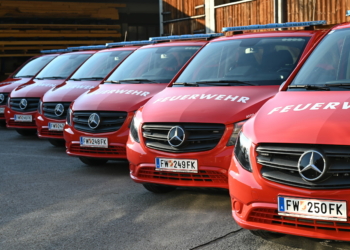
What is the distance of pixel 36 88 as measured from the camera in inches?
487

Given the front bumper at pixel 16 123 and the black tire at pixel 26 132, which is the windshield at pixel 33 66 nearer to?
the black tire at pixel 26 132

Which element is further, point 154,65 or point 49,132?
point 49,132

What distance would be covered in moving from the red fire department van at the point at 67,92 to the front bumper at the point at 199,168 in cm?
361

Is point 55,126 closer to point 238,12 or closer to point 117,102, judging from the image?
point 117,102

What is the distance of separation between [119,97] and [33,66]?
7493 mm

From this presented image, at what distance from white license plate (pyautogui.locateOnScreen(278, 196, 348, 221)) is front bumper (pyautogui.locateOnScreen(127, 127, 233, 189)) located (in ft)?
4.96

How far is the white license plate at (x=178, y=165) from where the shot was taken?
228 inches

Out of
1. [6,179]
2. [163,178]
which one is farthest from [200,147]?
[6,179]

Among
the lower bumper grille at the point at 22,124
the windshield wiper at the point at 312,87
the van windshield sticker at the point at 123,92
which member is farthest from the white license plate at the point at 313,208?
the lower bumper grille at the point at 22,124

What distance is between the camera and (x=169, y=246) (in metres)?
4.84

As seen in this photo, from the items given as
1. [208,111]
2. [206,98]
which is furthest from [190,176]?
[206,98]

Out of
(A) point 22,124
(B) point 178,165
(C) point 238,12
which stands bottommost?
(A) point 22,124

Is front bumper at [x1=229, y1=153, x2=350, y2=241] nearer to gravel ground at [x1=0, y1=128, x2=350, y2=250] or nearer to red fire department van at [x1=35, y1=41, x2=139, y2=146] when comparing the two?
gravel ground at [x1=0, y1=128, x2=350, y2=250]

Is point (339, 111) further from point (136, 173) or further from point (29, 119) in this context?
point (29, 119)
